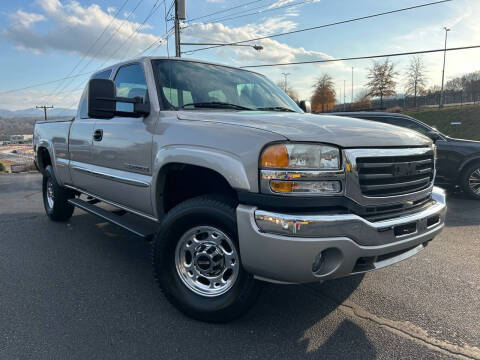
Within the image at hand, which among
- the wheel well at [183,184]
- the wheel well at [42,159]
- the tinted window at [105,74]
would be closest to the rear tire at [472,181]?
the wheel well at [183,184]

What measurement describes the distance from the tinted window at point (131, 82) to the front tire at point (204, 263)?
4.49 ft

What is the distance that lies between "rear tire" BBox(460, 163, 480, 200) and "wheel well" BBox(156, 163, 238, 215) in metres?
6.18

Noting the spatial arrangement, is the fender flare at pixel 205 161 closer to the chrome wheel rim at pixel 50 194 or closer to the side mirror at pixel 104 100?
the side mirror at pixel 104 100

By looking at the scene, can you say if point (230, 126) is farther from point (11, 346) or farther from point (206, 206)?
point (11, 346)

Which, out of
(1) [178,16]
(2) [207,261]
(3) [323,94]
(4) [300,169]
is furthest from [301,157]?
(3) [323,94]

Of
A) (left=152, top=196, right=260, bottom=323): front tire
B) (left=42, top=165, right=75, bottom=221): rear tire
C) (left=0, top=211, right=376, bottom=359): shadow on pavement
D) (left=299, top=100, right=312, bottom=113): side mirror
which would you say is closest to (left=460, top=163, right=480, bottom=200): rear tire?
(left=299, top=100, right=312, bottom=113): side mirror

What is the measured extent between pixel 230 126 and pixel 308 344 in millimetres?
1534

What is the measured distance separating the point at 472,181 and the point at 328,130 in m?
6.25

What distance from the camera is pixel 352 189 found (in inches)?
88.1

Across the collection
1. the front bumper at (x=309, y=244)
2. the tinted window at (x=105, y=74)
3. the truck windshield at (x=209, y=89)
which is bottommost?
the front bumper at (x=309, y=244)

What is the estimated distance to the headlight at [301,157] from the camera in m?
2.20

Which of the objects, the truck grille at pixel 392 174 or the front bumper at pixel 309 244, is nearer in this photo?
the front bumper at pixel 309 244

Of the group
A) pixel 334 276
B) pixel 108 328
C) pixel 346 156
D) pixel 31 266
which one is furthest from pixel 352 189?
pixel 31 266

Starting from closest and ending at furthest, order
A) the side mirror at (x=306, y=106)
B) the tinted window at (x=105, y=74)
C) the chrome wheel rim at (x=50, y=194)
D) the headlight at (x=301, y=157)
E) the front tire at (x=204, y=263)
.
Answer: the headlight at (x=301, y=157) < the front tire at (x=204, y=263) < the tinted window at (x=105, y=74) < the side mirror at (x=306, y=106) < the chrome wheel rim at (x=50, y=194)
